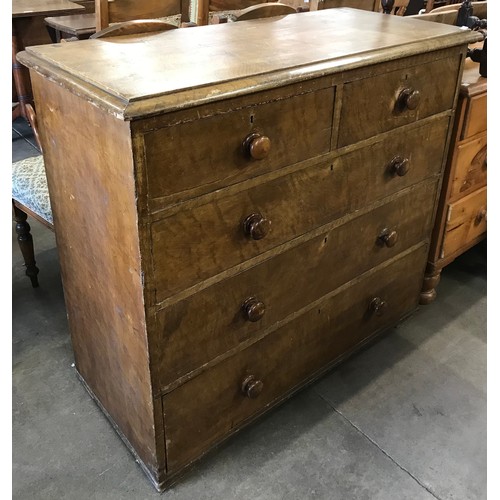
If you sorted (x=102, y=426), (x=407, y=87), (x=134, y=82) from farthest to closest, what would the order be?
1. (x=102, y=426)
2. (x=407, y=87)
3. (x=134, y=82)

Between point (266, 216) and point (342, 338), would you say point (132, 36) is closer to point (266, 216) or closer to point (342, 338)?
point (266, 216)

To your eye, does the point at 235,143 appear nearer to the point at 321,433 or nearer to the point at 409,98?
the point at 409,98

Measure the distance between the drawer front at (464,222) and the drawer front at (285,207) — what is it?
0.31 meters

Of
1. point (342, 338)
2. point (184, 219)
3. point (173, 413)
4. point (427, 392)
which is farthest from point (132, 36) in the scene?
point (427, 392)

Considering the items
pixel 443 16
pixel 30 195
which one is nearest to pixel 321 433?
pixel 30 195

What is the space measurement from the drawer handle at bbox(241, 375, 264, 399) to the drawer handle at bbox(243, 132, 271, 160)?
635mm

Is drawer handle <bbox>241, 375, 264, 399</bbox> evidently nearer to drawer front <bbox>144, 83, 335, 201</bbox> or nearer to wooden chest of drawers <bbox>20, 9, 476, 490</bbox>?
wooden chest of drawers <bbox>20, 9, 476, 490</bbox>

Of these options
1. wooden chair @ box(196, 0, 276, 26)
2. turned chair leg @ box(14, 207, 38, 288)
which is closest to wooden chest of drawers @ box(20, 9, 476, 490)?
turned chair leg @ box(14, 207, 38, 288)

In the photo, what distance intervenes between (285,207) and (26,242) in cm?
120

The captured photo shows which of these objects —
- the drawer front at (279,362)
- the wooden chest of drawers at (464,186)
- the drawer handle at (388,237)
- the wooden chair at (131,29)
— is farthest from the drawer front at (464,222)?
the wooden chair at (131,29)

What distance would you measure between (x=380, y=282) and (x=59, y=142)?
3.55 feet

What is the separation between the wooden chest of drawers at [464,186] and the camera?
1.78 meters

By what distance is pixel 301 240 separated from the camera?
142 cm

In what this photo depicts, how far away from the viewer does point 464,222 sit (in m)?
2.07
